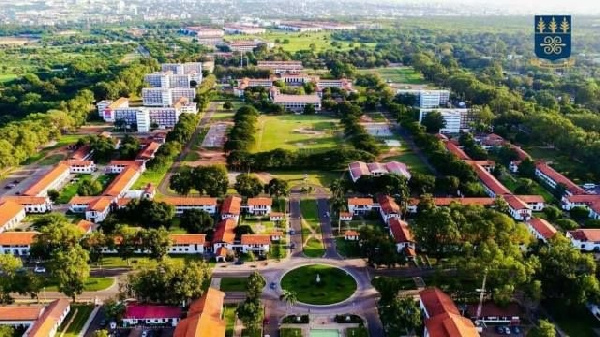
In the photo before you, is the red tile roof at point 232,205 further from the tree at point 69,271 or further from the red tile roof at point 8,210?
the red tile roof at point 8,210

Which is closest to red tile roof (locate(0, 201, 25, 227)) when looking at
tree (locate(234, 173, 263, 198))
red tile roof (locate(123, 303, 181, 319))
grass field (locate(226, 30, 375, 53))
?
red tile roof (locate(123, 303, 181, 319))

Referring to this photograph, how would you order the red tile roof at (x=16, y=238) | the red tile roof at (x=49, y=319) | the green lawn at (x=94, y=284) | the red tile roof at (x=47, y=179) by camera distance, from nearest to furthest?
the red tile roof at (x=49, y=319), the green lawn at (x=94, y=284), the red tile roof at (x=16, y=238), the red tile roof at (x=47, y=179)

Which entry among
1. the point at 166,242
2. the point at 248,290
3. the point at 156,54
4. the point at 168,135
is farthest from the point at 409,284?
the point at 156,54

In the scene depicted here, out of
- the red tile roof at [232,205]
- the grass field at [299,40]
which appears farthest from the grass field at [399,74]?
the red tile roof at [232,205]

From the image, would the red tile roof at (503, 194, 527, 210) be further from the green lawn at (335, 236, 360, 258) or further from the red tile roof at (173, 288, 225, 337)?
the red tile roof at (173, 288, 225, 337)

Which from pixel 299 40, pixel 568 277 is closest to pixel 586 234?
pixel 568 277

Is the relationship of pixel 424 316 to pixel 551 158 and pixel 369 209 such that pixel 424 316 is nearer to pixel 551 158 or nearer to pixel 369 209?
pixel 369 209
